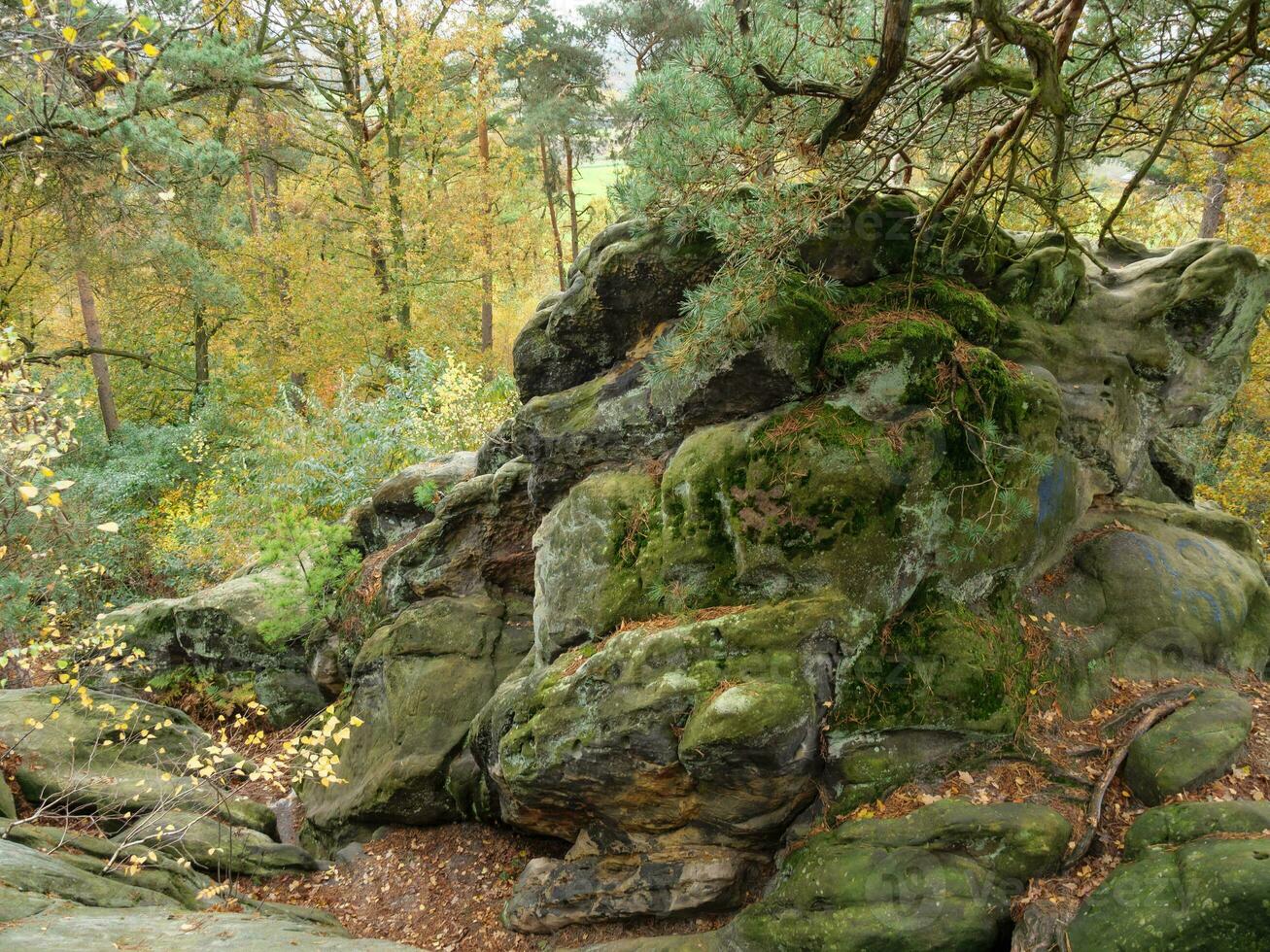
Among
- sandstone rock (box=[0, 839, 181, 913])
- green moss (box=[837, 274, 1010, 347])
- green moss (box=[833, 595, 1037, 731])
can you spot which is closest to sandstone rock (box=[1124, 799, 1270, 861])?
green moss (box=[833, 595, 1037, 731])

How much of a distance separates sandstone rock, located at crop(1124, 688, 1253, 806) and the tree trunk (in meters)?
18.9

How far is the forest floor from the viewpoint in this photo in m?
5.34

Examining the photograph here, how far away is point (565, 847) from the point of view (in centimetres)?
729

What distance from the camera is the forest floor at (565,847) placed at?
17.5ft

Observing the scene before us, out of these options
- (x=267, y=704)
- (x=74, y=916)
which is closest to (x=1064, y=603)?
(x=74, y=916)

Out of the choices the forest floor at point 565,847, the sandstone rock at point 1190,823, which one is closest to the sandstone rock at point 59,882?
the forest floor at point 565,847

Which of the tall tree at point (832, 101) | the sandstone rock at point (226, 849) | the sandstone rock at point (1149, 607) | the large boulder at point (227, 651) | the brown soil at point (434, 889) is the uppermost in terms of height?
the tall tree at point (832, 101)

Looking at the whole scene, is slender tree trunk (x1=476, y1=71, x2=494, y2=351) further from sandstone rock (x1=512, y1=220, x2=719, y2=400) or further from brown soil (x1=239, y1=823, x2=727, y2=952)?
brown soil (x1=239, y1=823, x2=727, y2=952)

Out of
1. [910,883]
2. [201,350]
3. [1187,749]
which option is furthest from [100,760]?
[201,350]

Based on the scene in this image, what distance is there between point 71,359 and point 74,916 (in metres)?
21.0

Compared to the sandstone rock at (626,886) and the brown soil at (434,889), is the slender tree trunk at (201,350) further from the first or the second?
the sandstone rock at (626,886)

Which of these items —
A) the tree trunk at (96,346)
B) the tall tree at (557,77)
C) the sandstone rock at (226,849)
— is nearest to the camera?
the sandstone rock at (226,849)

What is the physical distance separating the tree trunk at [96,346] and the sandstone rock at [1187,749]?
18881 millimetres

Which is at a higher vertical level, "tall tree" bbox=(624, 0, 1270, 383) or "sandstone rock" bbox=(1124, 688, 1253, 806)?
"tall tree" bbox=(624, 0, 1270, 383)
